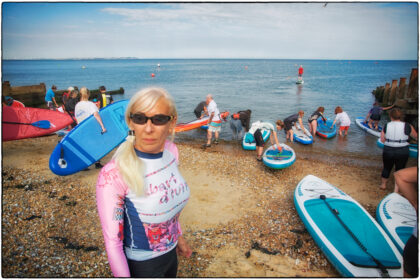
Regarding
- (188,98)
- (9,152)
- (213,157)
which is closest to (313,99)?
(188,98)

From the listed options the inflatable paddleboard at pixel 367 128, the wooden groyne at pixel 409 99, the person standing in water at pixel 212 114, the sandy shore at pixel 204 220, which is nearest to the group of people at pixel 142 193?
the sandy shore at pixel 204 220

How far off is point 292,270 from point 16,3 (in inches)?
207

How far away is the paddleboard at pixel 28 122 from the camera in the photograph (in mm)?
8438

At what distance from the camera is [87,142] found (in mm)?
7324

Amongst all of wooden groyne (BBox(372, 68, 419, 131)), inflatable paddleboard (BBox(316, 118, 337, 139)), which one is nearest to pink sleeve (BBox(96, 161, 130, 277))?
wooden groyne (BBox(372, 68, 419, 131))

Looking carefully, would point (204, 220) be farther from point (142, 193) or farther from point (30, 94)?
point (30, 94)

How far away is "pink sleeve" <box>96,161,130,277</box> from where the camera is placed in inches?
58.0

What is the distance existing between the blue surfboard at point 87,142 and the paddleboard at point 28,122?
113 inches

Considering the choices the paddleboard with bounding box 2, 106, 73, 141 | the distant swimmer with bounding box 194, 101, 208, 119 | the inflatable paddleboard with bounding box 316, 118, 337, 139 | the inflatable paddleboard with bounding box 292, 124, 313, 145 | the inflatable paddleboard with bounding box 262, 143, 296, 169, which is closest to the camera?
the inflatable paddleboard with bounding box 262, 143, 296, 169

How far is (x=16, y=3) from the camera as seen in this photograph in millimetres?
2371

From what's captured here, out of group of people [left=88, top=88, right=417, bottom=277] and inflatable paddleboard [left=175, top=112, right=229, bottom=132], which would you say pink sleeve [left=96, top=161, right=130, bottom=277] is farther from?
inflatable paddleboard [left=175, top=112, right=229, bottom=132]

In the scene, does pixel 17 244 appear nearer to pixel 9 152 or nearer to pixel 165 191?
pixel 165 191

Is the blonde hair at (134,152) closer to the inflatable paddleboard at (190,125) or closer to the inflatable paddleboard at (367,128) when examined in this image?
the inflatable paddleboard at (190,125)

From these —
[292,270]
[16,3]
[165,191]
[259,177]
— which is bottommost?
[292,270]
